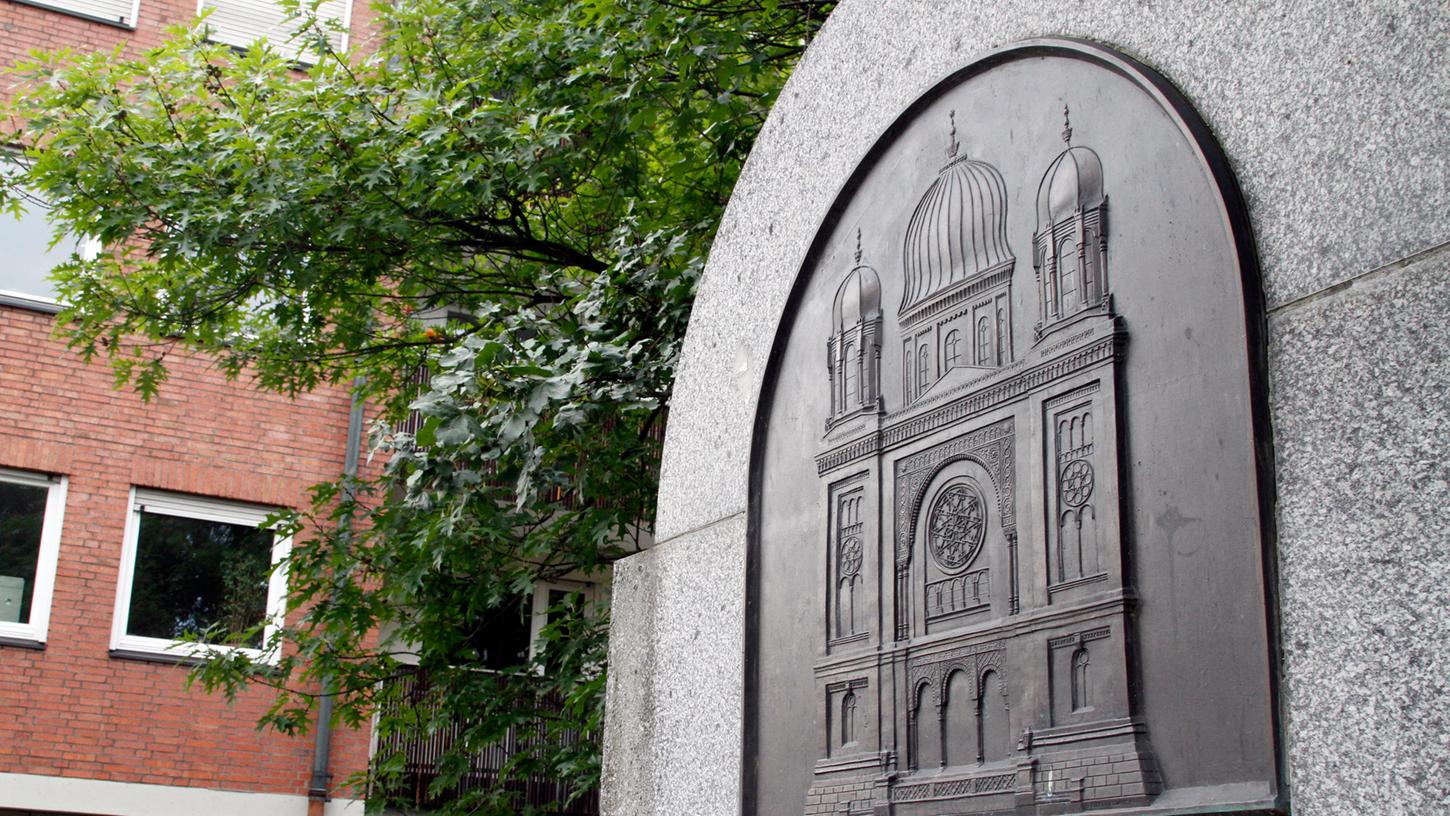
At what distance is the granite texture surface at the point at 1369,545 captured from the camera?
2.21 meters

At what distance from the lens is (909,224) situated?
12.0 ft

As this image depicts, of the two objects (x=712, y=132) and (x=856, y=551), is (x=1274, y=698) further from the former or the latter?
(x=712, y=132)

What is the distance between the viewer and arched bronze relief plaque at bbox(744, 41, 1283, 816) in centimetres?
260

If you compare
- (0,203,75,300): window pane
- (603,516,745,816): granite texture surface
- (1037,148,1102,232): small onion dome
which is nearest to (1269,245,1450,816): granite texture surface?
(1037,148,1102,232): small onion dome

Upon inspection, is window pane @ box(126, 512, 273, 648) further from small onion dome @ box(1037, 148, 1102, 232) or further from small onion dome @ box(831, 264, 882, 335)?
small onion dome @ box(1037, 148, 1102, 232)

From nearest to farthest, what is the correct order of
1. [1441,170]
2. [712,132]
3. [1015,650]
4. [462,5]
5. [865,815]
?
[1441,170] → [1015,650] → [865,815] → [712,132] → [462,5]

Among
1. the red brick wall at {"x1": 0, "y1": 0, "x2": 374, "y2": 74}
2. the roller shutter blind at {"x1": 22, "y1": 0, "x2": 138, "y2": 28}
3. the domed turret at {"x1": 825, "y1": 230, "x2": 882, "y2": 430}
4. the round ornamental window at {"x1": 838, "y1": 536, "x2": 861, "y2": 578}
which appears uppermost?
the roller shutter blind at {"x1": 22, "y1": 0, "x2": 138, "y2": 28}

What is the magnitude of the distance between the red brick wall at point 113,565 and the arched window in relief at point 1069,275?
12778 millimetres

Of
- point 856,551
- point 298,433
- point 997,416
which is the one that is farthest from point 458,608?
point 298,433

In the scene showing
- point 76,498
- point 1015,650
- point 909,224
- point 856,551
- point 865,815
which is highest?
point 76,498

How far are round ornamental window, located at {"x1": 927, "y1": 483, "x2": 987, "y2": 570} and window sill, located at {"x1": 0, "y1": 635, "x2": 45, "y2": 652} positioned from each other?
13.1 meters

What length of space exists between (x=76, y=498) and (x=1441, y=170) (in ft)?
47.9

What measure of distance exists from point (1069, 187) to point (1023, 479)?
1.95ft

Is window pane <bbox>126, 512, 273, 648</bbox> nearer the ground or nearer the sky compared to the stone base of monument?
nearer the sky
